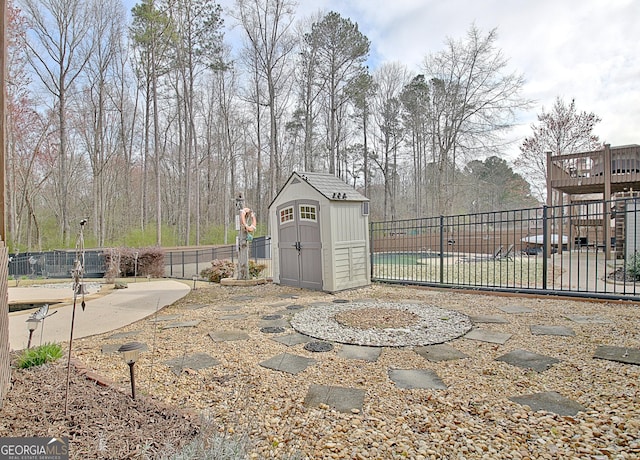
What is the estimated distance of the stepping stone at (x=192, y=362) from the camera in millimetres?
2791

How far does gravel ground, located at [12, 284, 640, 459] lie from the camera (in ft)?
5.65

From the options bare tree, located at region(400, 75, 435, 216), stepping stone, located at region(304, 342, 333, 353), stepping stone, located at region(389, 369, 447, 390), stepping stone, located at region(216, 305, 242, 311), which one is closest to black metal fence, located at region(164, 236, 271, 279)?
stepping stone, located at region(216, 305, 242, 311)

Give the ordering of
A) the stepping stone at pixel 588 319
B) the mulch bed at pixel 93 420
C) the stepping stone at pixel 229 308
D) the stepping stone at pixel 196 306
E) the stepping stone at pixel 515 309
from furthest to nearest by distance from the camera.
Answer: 1. the stepping stone at pixel 196 306
2. the stepping stone at pixel 229 308
3. the stepping stone at pixel 515 309
4. the stepping stone at pixel 588 319
5. the mulch bed at pixel 93 420

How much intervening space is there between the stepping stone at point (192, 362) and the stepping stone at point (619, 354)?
125 inches

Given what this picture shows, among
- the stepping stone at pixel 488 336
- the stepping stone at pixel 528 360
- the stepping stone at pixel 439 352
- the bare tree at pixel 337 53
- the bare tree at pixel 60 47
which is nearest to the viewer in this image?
the stepping stone at pixel 528 360

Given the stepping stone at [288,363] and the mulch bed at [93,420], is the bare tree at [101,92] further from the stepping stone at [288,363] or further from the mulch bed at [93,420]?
the mulch bed at [93,420]

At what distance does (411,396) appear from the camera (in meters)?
2.27

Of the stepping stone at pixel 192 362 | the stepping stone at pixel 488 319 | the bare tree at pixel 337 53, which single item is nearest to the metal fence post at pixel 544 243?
the stepping stone at pixel 488 319

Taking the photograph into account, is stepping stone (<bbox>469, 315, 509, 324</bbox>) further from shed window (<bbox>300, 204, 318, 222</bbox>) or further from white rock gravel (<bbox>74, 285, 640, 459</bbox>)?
shed window (<bbox>300, 204, 318, 222</bbox>)

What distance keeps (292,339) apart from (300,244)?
11.4 ft

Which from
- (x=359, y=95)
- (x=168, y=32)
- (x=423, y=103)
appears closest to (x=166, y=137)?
(x=168, y=32)

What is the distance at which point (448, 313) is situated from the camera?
15.2ft

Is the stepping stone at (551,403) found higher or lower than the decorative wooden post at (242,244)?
lower

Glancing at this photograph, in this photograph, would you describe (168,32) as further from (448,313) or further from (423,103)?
(448,313)
